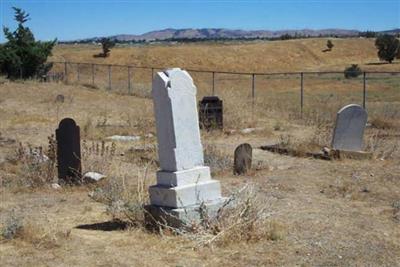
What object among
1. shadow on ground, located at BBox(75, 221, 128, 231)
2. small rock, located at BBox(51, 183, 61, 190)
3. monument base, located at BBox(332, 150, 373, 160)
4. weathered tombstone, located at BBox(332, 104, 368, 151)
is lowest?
shadow on ground, located at BBox(75, 221, 128, 231)

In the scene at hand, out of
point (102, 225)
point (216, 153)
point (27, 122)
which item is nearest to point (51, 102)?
point (27, 122)

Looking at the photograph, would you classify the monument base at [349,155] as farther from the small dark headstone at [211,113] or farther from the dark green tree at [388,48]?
the dark green tree at [388,48]

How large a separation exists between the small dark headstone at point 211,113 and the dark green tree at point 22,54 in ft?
78.8

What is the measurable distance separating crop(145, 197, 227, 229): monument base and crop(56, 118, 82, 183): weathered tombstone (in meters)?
3.65

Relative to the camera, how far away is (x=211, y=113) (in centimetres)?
2072

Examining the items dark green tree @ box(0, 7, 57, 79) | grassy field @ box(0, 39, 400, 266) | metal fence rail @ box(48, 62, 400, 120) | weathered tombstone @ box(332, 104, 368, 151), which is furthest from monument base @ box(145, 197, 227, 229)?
dark green tree @ box(0, 7, 57, 79)

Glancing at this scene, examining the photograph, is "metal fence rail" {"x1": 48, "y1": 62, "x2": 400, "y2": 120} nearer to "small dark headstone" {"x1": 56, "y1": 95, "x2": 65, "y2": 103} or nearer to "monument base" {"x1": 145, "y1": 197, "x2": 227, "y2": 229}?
"small dark headstone" {"x1": 56, "y1": 95, "x2": 65, "y2": 103}

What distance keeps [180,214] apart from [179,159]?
0.71 m

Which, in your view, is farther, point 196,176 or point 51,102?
point 51,102

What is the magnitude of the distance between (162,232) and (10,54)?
35.9 metres

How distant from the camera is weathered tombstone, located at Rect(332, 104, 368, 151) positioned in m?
15.4

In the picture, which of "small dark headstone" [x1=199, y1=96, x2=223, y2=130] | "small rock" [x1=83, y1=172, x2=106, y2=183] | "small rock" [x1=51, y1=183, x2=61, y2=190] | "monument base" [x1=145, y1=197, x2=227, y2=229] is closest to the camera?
"monument base" [x1=145, y1=197, x2=227, y2=229]

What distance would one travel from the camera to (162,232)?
7824mm

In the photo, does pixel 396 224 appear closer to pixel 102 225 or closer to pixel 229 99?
pixel 102 225
